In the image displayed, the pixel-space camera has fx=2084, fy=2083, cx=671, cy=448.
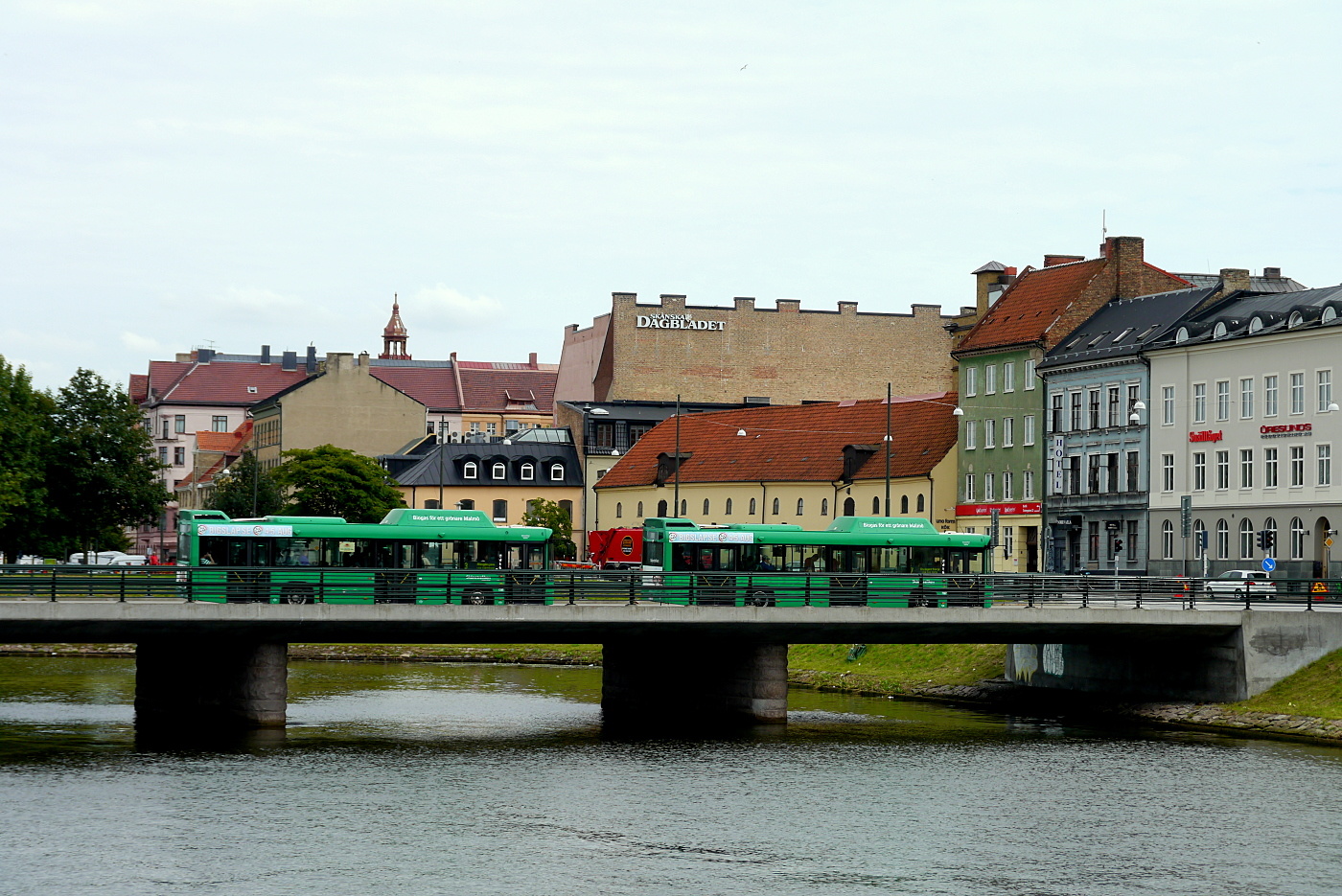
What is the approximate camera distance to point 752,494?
13112 cm

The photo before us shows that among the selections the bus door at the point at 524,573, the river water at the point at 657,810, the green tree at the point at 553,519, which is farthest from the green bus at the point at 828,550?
the green tree at the point at 553,519

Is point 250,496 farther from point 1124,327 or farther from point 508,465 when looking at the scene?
point 1124,327

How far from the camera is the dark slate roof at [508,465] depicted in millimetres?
153500

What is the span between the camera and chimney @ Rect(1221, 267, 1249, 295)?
353ft

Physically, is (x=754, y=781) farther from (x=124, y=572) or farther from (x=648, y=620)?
(x=124, y=572)

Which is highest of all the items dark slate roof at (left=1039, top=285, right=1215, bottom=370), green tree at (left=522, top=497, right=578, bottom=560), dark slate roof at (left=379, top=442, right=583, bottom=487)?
dark slate roof at (left=1039, top=285, right=1215, bottom=370)

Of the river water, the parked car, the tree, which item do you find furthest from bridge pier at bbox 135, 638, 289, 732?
the tree

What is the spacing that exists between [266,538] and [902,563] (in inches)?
868

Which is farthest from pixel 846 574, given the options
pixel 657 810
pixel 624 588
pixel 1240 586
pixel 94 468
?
pixel 94 468

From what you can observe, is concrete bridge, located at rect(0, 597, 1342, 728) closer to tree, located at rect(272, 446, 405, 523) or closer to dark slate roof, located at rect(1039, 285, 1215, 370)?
dark slate roof, located at rect(1039, 285, 1215, 370)

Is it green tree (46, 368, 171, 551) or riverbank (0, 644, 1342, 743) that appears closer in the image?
riverbank (0, 644, 1342, 743)

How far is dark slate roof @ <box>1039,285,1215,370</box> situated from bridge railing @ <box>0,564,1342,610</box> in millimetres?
34698

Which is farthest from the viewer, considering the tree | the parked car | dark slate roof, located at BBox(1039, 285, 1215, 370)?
the tree

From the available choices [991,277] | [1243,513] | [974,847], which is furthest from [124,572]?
[991,277]
